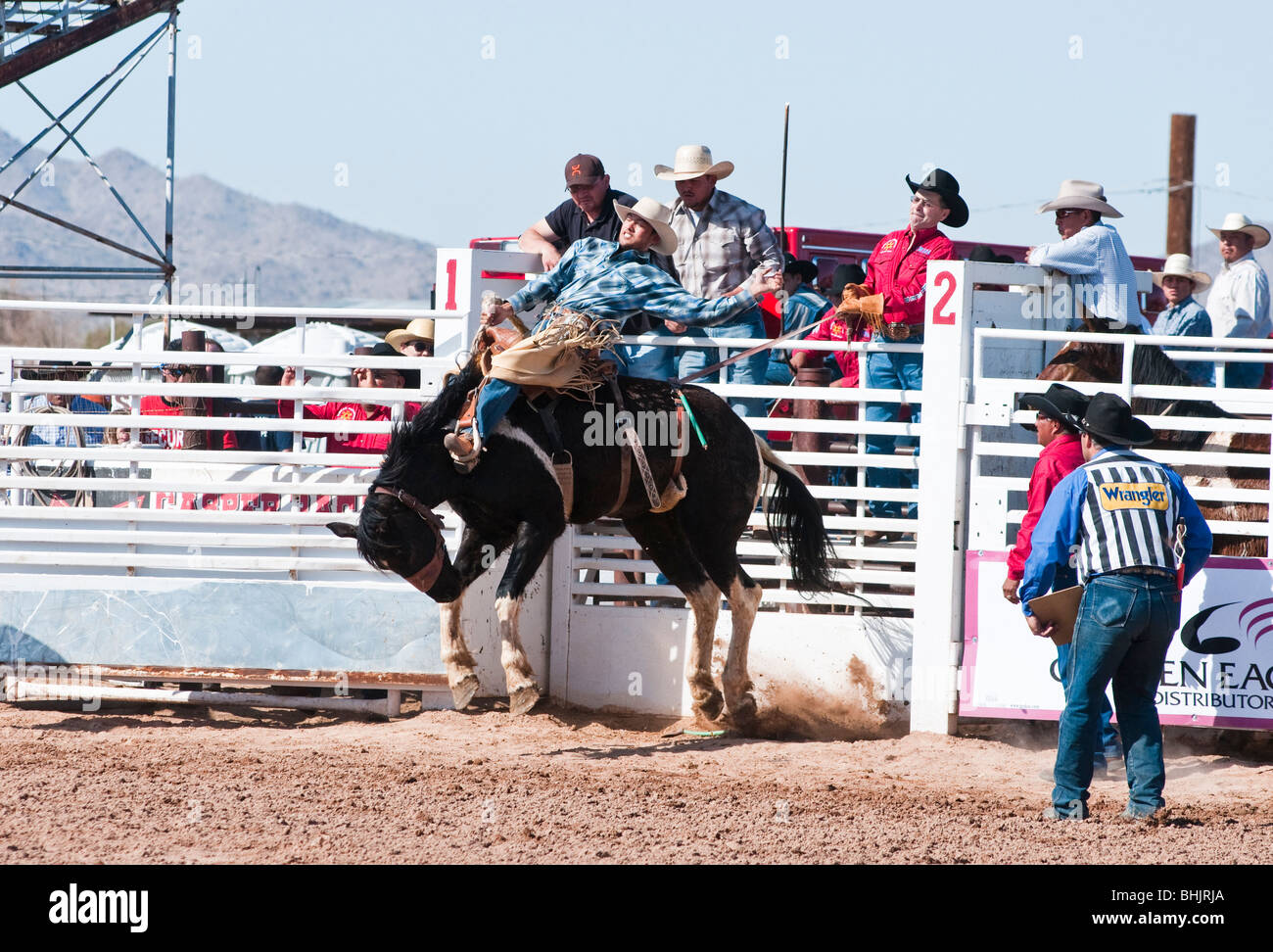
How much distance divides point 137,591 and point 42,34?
12427 mm

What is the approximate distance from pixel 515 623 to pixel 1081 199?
3.97m

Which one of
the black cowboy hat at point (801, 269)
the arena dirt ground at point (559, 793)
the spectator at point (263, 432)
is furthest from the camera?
the black cowboy hat at point (801, 269)

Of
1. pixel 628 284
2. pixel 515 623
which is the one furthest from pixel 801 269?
pixel 515 623

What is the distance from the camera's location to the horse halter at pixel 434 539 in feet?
22.3

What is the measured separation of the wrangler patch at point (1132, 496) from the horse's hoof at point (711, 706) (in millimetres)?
2568

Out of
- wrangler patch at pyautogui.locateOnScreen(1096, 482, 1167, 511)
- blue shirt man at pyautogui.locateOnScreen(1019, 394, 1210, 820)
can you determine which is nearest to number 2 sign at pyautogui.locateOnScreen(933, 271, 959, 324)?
blue shirt man at pyautogui.locateOnScreen(1019, 394, 1210, 820)

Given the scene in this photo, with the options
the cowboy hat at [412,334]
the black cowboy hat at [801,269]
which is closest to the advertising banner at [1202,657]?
the black cowboy hat at [801,269]

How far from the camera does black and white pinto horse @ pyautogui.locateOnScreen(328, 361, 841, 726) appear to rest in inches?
267

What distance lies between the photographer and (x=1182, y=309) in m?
9.71

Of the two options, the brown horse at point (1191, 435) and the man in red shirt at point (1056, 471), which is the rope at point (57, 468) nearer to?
A: the man in red shirt at point (1056, 471)

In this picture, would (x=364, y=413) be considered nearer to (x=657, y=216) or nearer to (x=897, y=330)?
(x=657, y=216)

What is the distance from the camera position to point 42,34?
1770 cm

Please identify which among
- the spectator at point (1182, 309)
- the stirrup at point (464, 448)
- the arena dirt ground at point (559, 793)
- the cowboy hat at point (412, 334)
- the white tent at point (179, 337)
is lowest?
the arena dirt ground at point (559, 793)

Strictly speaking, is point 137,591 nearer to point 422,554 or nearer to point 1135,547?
point 422,554
